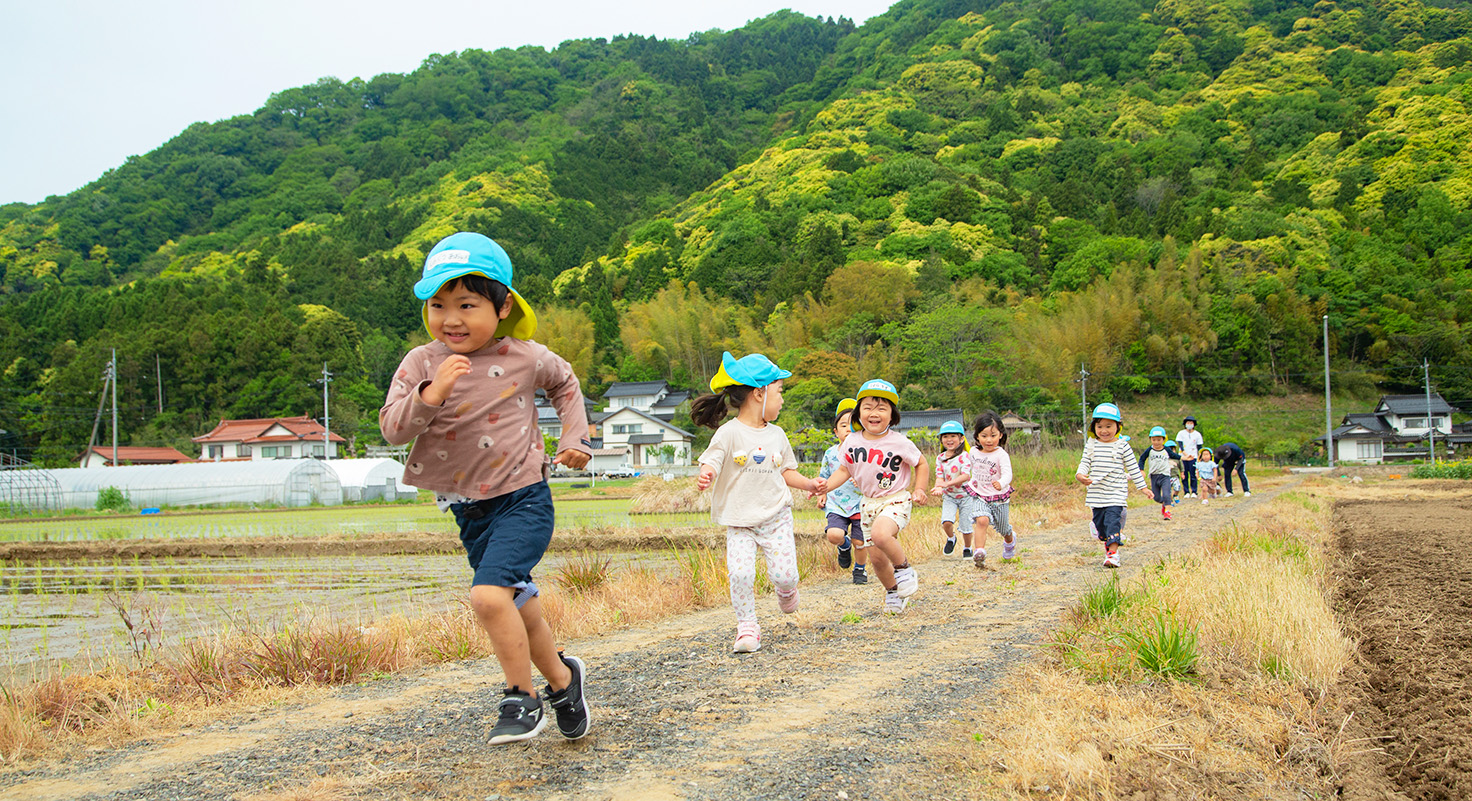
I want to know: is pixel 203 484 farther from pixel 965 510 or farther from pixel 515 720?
pixel 515 720

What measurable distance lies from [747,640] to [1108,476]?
16.8 feet

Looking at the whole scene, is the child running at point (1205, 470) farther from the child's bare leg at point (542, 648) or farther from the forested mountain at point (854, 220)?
the forested mountain at point (854, 220)

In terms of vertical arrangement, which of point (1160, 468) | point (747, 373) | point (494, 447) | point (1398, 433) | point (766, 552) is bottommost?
point (1398, 433)

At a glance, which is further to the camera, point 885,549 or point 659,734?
point 885,549

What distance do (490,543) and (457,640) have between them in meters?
2.39

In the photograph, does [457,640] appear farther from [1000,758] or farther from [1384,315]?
[1384,315]

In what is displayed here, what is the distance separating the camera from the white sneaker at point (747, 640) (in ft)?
15.1

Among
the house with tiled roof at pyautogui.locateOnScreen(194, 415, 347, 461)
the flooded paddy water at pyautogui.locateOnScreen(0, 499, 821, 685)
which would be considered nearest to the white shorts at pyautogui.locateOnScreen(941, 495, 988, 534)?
the flooded paddy water at pyautogui.locateOnScreen(0, 499, 821, 685)

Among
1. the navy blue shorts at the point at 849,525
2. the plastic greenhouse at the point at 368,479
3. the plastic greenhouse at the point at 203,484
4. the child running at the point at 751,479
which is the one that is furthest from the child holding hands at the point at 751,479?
the plastic greenhouse at the point at 368,479

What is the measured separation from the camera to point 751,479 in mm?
5043

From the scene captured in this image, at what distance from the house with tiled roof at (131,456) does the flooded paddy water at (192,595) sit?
4016cm

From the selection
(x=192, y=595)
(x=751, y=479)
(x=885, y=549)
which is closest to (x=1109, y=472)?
(x=885, y=549)

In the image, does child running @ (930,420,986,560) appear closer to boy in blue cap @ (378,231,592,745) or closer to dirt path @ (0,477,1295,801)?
dirt path @ (0,477,1295,801)

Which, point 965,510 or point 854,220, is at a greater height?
point 854,220
